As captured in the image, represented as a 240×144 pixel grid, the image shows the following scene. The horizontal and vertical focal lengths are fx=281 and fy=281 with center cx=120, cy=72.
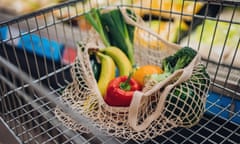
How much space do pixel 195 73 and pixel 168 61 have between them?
90mm

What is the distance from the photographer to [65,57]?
124 cm

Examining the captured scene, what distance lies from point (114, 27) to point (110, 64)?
0.43 ft

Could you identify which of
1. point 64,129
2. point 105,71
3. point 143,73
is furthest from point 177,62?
point 64,129

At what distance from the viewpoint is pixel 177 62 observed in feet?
2.22

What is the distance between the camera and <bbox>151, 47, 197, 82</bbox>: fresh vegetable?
64 centimetres

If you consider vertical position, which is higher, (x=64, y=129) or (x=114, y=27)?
(x=114, y=27)

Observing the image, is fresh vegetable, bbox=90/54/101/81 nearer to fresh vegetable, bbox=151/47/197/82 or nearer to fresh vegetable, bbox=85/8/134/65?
fresh vegetable, bbox=85/8/134/65

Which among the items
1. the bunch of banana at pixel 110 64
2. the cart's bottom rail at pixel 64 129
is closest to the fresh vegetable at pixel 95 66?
the bunch of banana at pixel 110 64

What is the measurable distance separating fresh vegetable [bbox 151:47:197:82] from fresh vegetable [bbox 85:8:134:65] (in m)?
0.15

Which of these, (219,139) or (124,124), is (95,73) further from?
(219,139)

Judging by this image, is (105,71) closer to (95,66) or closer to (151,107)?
(95,66)

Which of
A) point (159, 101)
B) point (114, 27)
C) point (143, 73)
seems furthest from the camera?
point (114, 27)

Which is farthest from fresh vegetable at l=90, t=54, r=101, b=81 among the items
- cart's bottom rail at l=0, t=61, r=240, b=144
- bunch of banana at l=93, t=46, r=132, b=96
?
cart's bottom rail at l=0, t=61, r=240, b=144

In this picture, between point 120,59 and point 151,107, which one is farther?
point 120,59
